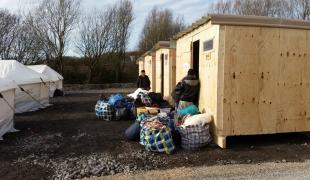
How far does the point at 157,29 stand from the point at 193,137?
3475 cm

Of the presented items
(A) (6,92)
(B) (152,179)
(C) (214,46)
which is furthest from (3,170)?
(C) (214,46)

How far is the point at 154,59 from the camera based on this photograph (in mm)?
18656

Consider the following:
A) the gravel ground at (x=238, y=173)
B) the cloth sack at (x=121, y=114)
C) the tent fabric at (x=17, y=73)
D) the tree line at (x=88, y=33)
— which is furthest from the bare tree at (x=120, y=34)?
the gravel ground at (x=238, y=173)

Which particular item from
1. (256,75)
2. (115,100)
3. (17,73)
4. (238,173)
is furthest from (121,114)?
(17,73)

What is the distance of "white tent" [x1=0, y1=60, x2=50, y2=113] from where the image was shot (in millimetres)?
13883

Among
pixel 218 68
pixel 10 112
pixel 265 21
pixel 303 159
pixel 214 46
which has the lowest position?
pixel 303 159

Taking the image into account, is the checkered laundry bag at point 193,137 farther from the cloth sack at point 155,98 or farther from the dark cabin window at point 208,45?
the cloth sack at point 155,98

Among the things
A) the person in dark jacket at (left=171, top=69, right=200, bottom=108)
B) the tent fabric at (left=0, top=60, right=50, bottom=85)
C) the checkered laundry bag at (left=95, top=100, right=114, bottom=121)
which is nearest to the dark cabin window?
the person in dark jacket at (left=171, top=69, right=200, bottom=108)

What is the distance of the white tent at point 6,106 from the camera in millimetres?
9180

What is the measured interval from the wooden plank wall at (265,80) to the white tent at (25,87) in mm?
8910

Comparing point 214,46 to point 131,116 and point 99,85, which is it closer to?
point 131,116

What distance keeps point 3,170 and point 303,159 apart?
554cm

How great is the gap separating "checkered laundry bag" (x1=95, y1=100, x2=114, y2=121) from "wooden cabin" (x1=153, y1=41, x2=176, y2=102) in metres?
3.01

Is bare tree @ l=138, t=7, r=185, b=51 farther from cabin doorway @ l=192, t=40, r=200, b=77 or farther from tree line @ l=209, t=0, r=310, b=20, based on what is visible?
cabin doorway @ l=192, t=40, r=200, b=77
